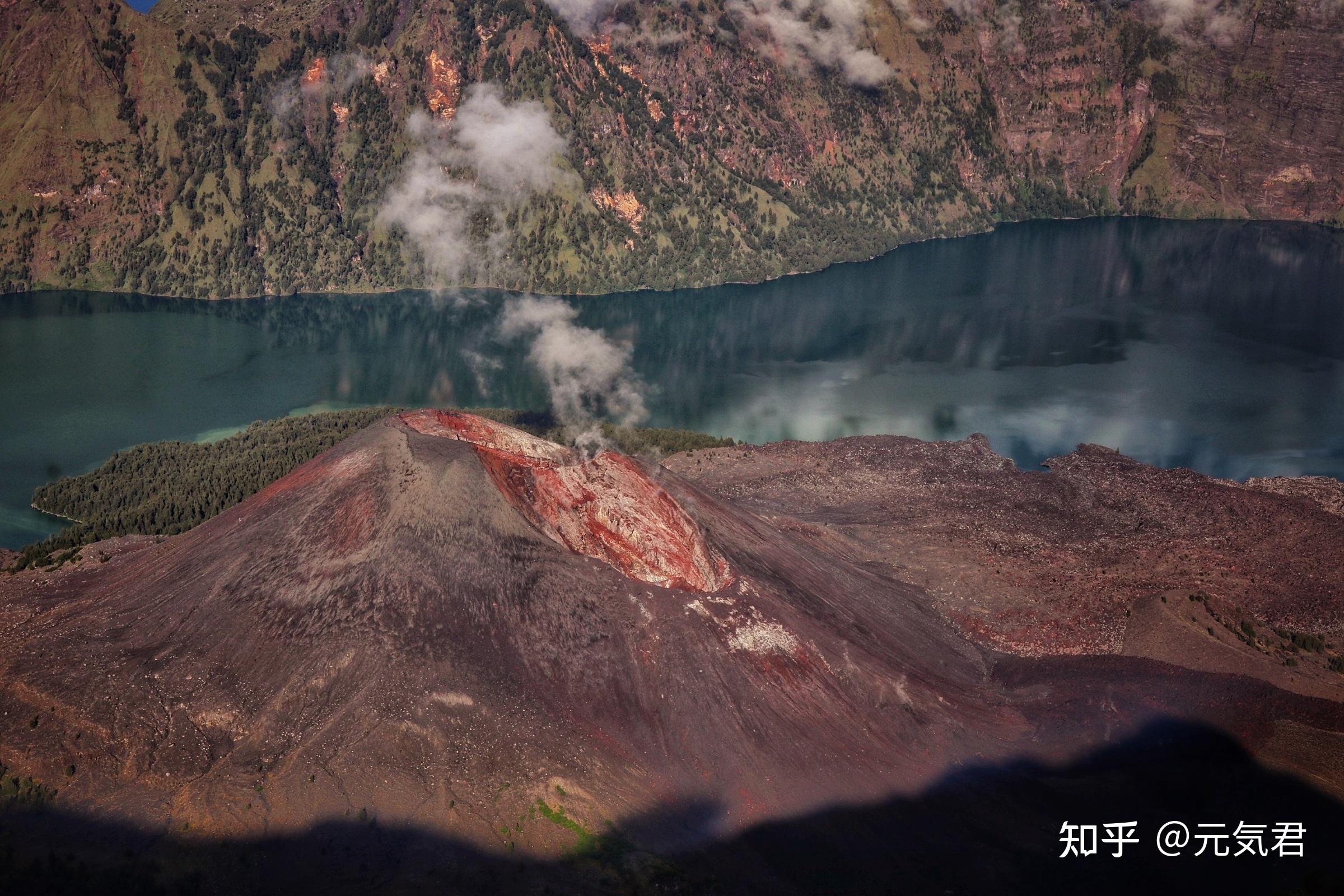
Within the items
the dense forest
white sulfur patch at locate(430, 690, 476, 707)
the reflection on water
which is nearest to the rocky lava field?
white sulfur patch at locate(430, 690, 476, 707)

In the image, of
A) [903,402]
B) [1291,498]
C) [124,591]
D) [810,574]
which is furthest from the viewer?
[903,402]

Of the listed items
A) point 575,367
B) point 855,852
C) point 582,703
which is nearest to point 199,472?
point 575,367

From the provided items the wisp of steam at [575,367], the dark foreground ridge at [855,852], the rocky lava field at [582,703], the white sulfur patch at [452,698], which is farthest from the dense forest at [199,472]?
the dark foreground ridge at [855,852]

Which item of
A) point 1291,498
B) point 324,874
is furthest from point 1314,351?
point 324,874

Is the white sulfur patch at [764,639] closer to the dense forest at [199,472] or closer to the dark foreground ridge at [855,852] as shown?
the dark foreground ridge at [855,852]

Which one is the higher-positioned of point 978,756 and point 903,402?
point 903,402

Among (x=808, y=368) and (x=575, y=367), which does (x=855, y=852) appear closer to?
(x=808, y=368)

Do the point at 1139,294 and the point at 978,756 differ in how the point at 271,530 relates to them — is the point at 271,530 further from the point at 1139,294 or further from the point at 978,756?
the point at 1139,294
